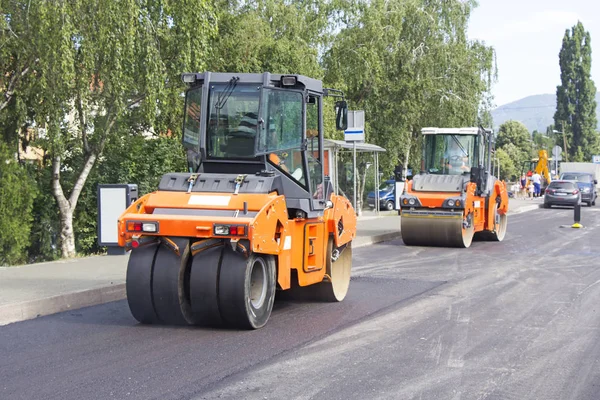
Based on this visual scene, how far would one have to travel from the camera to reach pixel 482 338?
28.0 feet

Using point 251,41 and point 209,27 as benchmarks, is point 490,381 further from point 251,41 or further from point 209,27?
point 251,41

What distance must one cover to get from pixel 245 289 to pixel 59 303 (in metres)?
3.11

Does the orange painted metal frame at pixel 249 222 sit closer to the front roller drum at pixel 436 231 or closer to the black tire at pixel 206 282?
the black tire at pixel 206 282

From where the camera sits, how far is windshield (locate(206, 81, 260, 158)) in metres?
9.61

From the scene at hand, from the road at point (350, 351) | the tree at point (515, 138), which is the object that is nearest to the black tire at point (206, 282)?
the road at point (350, 351)

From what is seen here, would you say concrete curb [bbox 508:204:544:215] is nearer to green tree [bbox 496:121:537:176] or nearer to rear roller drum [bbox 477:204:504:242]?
rear roller drum [bbox 477:204:504:242]

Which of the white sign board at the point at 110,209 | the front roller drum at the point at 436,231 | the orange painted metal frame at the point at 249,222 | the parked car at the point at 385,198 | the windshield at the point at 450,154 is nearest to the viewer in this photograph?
the orange painted metal frame at the point at 249,222

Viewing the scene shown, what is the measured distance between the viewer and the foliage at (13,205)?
1769 centimetres

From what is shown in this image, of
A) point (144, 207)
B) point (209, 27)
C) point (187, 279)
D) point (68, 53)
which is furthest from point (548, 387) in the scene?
point (209, 27)

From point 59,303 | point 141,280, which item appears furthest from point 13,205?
point 141,280

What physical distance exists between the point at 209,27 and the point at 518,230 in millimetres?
12428

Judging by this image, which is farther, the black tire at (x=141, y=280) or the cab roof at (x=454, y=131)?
the cab roof at (x=454, y=131)

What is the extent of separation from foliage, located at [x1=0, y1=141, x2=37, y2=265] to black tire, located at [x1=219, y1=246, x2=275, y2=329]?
413 inches

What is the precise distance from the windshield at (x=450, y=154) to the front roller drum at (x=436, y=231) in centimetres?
173
